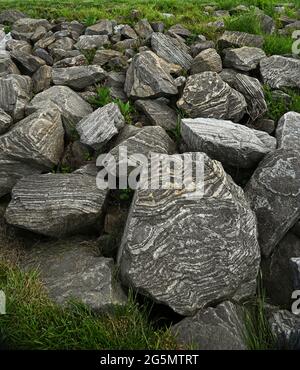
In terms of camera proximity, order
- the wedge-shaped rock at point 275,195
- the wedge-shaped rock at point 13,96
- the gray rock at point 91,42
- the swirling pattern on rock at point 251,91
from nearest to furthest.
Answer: the wedge-shaped rock at point 275,195 < the wedge-shaped rock at point 13,96 < the swirling pattern on rock at point 251,91 < the gray rock at point 91,42

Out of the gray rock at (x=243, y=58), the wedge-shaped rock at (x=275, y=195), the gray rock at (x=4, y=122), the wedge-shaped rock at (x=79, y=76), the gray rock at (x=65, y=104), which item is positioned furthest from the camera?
the gray rock at (x=243, y=58)

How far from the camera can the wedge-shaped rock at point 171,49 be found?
12.0 metres

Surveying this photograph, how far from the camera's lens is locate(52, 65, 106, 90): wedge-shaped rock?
1134 centimetres

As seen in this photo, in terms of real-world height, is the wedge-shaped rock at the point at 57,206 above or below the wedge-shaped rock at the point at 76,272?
above

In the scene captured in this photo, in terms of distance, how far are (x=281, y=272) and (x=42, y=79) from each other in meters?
7.25

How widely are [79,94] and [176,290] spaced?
18.9 feet

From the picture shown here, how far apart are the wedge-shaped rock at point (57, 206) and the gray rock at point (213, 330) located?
2670mm

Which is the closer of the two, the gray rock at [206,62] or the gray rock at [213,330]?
the gray rock at [213,330]

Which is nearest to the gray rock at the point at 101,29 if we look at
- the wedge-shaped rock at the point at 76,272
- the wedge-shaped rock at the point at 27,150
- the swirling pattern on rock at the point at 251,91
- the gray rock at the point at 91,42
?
the gray rock at the point at 91,42

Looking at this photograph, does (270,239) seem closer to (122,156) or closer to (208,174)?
(208,174)

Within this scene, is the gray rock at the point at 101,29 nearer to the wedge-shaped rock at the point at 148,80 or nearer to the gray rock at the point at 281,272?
the wedge-shaped rock at the point at 148,80

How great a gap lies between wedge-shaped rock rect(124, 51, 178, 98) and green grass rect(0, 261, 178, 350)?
5155 millimetres

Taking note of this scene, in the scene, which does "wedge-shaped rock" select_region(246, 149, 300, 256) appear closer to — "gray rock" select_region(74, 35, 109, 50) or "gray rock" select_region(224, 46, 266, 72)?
"gray rock" select_region(224, 46, 266, 72)

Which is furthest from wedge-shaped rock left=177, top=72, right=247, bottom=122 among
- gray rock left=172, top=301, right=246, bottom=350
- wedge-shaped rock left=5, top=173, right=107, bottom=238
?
gray rock left=172, top=301, right=246, bottom=350
